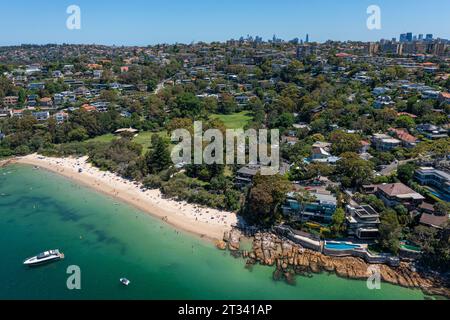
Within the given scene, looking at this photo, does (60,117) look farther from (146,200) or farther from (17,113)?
(146,200)

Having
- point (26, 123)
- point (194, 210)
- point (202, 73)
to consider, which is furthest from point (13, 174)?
point (202, 73)

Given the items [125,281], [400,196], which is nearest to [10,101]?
[125,281]

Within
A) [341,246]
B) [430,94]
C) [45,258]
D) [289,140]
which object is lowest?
[45,258]

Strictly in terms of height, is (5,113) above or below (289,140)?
above
